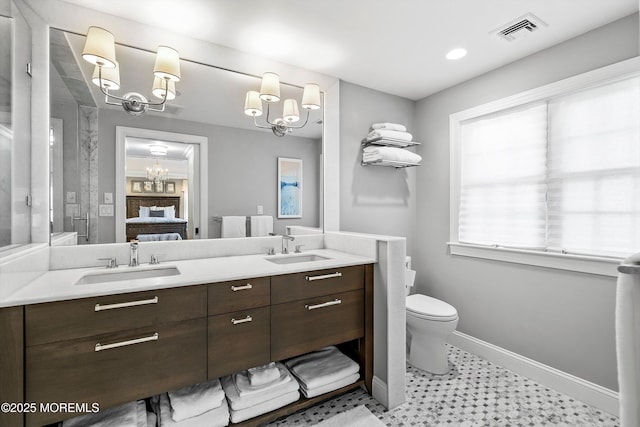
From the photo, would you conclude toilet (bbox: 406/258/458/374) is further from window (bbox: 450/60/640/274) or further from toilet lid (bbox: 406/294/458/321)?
window (bbox: 450/60/640/274)

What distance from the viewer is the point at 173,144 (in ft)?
6.56

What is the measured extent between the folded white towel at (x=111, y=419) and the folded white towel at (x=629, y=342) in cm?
190

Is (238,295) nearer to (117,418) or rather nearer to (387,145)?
(117,418)

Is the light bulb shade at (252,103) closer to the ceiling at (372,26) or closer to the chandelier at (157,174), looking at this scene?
the ceiling at (372,26)

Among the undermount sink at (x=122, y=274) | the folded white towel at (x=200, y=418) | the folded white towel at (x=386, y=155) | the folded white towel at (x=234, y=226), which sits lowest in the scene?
the folded white towel at (x=200, y=418)

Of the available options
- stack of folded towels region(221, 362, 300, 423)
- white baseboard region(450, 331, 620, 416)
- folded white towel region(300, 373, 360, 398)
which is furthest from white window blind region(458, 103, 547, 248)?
stack of folded towels region(221, 362, 300, 423)

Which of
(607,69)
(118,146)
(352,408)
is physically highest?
(607,69)

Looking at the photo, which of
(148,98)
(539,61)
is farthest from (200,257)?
(539,61)

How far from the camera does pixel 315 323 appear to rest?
5.81 feet

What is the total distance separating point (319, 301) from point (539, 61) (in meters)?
2.40

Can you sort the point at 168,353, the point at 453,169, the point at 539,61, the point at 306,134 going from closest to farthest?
the point at 168,353 → the point at 539,61 → the point at 306,134 → the point at 453,169

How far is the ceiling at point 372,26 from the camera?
1702 millimetres

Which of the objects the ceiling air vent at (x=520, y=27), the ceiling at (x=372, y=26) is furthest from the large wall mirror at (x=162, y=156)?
the ceiling air vent at (x=520, y=27)

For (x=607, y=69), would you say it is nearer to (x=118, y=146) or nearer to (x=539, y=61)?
(x=539, y=61)
